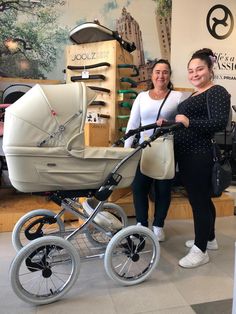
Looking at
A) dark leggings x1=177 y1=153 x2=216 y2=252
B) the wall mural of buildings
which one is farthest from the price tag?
dark leggings x1=177 y1=153 x2=216 y2=252

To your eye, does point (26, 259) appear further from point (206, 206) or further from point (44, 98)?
point (206, 206)

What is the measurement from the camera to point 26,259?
5.30ft

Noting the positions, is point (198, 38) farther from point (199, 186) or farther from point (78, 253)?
point (78, 253)

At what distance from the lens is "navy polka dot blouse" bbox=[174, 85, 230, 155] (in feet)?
5.85

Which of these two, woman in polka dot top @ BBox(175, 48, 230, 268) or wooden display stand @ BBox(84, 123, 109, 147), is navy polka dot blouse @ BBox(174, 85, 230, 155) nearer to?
woman in polka dot top @ BBox(175, 48, 230, 268)

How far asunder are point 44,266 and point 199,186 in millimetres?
1022

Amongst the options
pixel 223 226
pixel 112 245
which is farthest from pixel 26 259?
pixel 223 226

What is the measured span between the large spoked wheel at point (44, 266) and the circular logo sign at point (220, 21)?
359 centimetres

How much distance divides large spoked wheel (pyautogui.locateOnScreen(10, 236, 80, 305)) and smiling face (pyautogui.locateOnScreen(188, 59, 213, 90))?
1.20 metres

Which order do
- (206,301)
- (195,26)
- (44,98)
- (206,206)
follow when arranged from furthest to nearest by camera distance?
(195,26) → (206,206) → (206,301) → (44,98)

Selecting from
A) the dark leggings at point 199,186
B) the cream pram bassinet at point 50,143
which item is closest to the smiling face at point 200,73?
the dark leggings at point 199,186

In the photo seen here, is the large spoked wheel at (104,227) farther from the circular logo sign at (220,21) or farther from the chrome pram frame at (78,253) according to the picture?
the circular logo sign at (220,21)

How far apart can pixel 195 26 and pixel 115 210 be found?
9.56 feet

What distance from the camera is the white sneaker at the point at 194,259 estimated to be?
2.03 metres
